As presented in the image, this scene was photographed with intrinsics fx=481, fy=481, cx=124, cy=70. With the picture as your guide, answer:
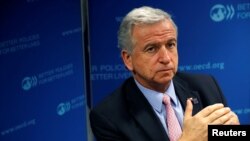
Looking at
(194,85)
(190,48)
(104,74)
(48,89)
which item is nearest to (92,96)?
(104,74)

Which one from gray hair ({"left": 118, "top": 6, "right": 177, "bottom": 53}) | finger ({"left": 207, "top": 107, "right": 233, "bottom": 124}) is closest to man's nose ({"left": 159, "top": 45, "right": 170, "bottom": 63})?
gray hair ({"left": 118, "top": 6, "right": 177, "bottom": 53})

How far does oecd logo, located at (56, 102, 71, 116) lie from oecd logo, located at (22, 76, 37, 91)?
43 cm

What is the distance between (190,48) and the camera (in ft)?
14.3

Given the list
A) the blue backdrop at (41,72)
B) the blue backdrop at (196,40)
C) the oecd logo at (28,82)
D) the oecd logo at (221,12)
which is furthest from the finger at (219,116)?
the oecd logo at (221,12)

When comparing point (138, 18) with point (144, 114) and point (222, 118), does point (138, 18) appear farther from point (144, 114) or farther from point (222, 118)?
point (222, 118)

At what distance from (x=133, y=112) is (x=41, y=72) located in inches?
69.6

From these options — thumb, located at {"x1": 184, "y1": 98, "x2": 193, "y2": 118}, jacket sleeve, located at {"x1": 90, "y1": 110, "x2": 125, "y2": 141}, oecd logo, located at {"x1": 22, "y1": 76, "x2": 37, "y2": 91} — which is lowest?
oecd logo, located at {"x1": 22, "y1": 76, "x2": 37, "y2": 91}

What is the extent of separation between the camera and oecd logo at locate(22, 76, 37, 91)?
3477 mm

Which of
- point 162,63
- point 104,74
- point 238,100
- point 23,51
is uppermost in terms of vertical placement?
point 162,63

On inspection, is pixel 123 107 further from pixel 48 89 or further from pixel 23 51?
pixel 48 89

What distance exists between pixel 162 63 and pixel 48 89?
1.97 metres

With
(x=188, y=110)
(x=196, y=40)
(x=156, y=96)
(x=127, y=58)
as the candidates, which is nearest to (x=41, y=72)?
(x=196, y=40)

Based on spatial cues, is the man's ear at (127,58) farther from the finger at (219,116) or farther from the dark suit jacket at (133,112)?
the finger at (219,116)

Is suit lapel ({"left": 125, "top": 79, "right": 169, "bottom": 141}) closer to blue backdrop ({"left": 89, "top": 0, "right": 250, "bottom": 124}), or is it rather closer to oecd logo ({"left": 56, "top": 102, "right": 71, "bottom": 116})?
oecd logo ({"left": 56, "top": 102, "right": 71, "bottom": 116})
